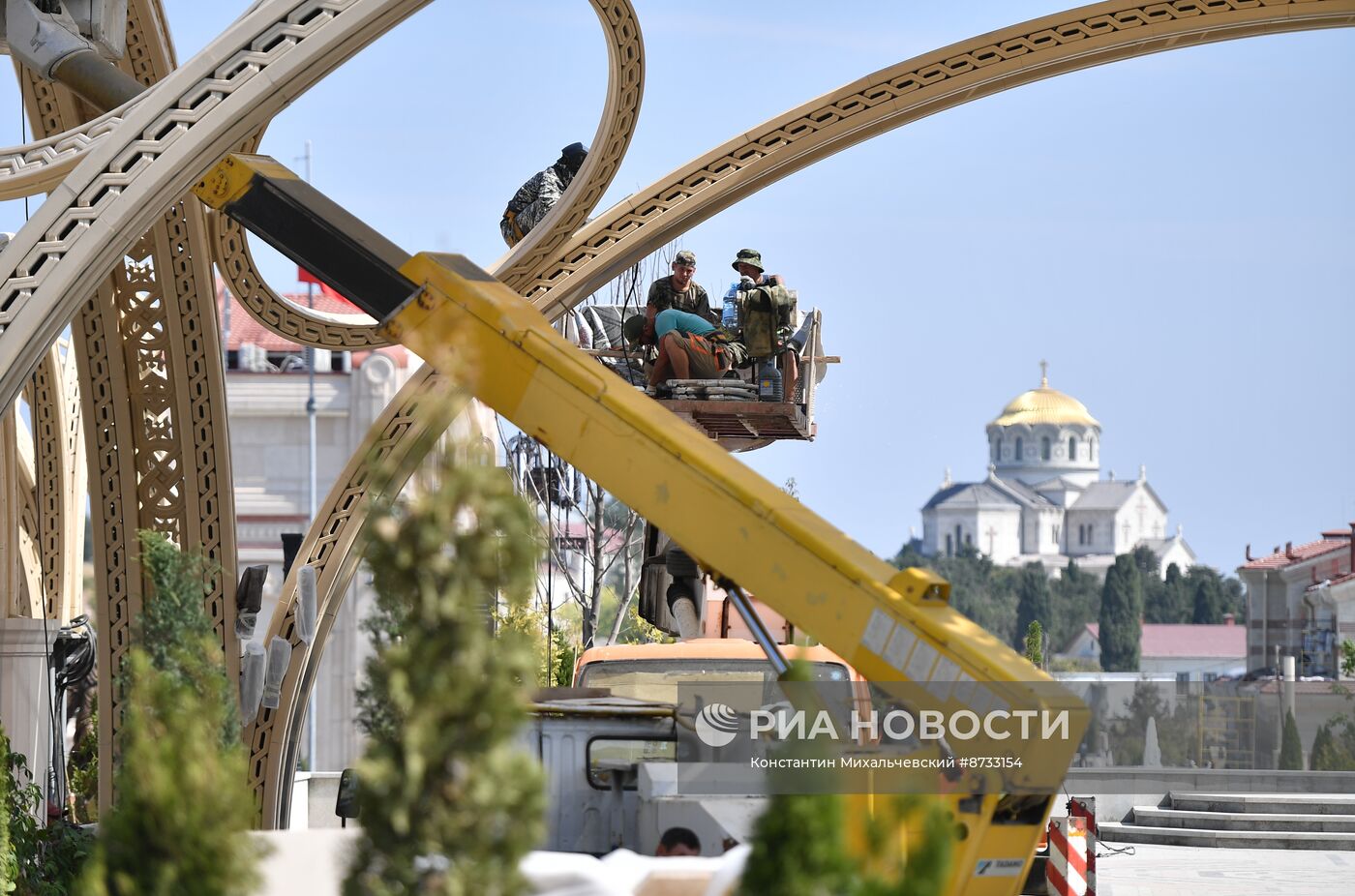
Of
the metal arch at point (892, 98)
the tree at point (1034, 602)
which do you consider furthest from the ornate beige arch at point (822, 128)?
the tree at point (1034, 602)

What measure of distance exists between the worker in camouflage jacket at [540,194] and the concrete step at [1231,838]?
10707 millimetres

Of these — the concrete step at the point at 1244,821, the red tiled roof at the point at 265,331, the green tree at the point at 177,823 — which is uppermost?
the red tiled roof at the point at 265,331

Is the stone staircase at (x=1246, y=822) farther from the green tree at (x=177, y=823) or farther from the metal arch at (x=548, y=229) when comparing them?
the green tree at (x=177, y=823)

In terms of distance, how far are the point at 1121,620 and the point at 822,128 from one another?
421 ft

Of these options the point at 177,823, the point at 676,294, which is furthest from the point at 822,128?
the point at 177,823

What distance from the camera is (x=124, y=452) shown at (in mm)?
13914

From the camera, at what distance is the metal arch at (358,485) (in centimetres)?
1566

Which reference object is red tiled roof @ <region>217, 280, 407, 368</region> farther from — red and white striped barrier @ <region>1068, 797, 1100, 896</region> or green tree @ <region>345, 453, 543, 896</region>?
green tree @ <region>345, 453, 543, 896</region>

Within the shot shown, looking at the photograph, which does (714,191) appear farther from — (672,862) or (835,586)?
(672,862)

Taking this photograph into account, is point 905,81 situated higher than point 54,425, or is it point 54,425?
point 905,81

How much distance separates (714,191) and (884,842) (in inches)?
457

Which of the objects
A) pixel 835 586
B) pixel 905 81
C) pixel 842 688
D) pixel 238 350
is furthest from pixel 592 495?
pixel 238 350

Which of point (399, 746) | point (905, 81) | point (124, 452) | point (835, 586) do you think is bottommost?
point (399, 746)

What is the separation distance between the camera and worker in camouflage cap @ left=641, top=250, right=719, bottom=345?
1537 cm
